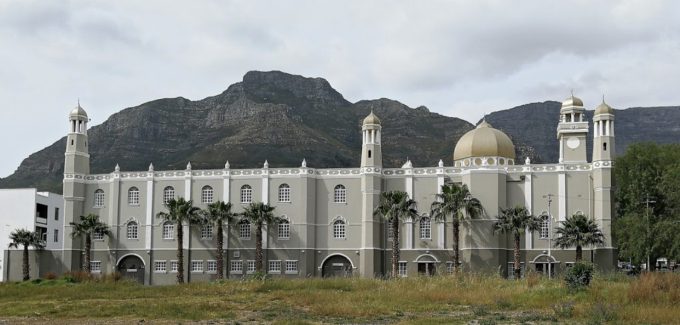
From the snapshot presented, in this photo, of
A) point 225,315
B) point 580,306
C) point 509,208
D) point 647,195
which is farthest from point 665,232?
point 225,315

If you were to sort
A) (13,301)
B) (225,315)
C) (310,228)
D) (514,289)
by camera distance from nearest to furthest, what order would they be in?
(225,315) → (514,289) → (13,301) → (310,228)

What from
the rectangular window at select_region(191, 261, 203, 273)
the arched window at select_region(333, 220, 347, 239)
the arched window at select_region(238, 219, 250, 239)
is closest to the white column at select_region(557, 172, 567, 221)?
the arched window at select_region(333, 220, 347, 239)

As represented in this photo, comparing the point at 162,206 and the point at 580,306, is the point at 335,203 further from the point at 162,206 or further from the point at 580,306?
the point at 580,306

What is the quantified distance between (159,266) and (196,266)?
381 cm

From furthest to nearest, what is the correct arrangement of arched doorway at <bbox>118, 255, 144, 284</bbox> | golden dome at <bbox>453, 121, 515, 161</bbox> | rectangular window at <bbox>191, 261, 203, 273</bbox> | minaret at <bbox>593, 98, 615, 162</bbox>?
arched doorway at <bbox>118, 255, 144, 284</bbox>, rectangular window at <bbox>191, 261, 203, 273</bbox>, golden dome at <bbox>453, 121, 515, 161</bbox>, minaret at <bbox>593, 98, 615, 162</bbox>

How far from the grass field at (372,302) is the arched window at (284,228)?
32.2m

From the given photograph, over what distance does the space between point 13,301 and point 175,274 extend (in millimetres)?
38427

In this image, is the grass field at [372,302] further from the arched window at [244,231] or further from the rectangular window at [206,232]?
the rectangular window at [206,232]

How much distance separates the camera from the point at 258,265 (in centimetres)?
7731

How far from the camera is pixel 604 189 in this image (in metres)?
73.9

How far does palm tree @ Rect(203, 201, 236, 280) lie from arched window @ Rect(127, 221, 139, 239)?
7945 mm

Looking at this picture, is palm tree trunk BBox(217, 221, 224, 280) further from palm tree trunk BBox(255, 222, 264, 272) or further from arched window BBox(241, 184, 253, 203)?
arched window BBox(241, 184, 253, 203)

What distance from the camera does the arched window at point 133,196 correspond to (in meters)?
84.0

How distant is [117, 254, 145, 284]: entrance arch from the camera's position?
83.0m
